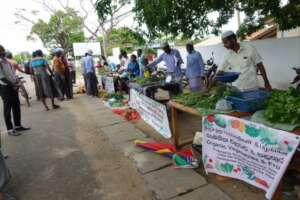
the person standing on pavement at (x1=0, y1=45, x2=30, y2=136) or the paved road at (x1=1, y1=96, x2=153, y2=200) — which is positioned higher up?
the person standing on pavement at (x1=0, y1=45, x2=30, y2=136)

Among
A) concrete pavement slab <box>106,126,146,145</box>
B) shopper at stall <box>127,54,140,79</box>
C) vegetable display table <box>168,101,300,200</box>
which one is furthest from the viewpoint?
shopper at stall <box>127,54,140,79</box>

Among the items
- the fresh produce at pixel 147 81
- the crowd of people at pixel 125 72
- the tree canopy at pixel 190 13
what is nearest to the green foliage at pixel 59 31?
the crowd of people at pixel 125 72

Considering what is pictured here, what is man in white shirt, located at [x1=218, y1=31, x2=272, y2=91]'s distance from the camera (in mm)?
3539

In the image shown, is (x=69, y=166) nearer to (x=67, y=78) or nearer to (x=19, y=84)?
(x=19, y=84)

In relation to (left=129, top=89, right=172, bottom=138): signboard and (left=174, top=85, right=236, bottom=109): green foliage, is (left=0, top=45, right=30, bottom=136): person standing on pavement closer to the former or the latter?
(left=129, top=89, right=172, bottom=138): signboard

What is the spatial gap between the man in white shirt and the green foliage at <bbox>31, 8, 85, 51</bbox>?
88.1 ft

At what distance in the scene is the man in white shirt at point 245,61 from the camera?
354 cm

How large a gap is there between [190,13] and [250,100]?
112 inches

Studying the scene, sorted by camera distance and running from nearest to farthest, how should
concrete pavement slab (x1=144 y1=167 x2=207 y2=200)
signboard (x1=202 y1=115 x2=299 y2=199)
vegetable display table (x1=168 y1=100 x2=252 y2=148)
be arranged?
signboard (x1=202 y1=115 x2=299 y2=199), concrete pavement slab (x1=144 y1=167 x2=207 y2=200), vegetable display table (x1=168 y1=100 x2=252 y2=148)

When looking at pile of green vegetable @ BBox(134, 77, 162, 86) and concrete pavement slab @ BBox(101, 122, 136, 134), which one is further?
pile of green vegetable @ BBox(134, 77, 162, 86)

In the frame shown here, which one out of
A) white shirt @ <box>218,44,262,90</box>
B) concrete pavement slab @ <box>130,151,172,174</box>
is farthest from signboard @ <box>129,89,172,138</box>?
white shirt @ <box>218,44,262,90</box>

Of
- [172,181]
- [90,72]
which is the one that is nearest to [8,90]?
[172,181]

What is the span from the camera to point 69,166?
406cm

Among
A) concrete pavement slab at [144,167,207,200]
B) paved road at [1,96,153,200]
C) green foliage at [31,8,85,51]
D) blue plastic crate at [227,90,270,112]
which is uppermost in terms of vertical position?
green foliage at [31,8,85,51]
